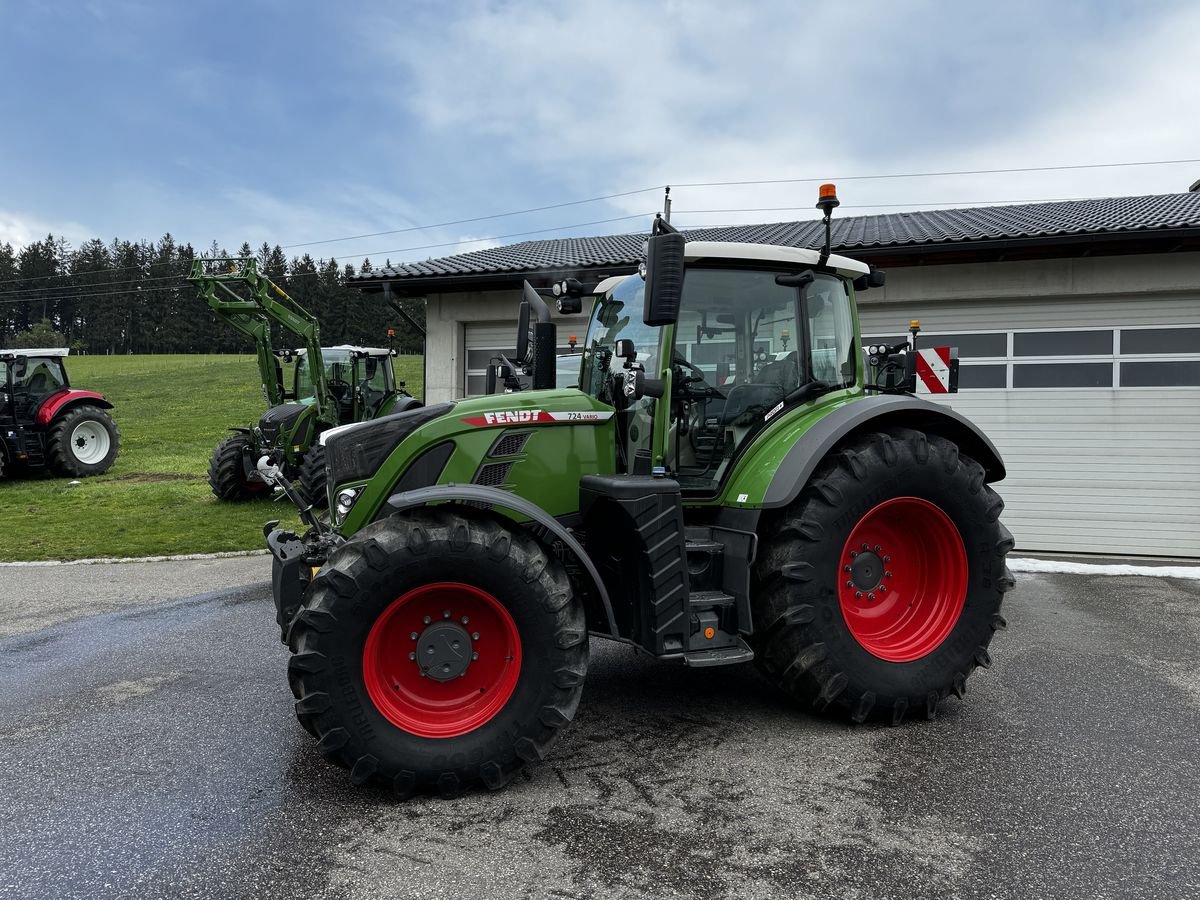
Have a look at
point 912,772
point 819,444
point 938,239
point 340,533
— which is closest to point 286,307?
point 938,239

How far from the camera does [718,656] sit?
141 inches

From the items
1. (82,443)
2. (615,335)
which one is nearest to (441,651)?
(615,335)

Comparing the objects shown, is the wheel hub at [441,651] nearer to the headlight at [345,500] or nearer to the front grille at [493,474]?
the front grille at [493,474]

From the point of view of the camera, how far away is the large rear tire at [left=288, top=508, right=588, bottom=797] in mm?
3031

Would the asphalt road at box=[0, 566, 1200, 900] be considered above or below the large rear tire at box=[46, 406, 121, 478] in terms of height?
below

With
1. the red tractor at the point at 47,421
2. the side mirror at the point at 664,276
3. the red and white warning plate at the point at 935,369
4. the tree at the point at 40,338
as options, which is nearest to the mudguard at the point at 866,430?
the side mirror at the point at 664,276

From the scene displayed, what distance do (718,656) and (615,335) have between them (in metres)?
1.65

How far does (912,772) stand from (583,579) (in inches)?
62.2

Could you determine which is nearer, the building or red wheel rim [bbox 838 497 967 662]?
red wheel rim [bbox 838 497 967 662]

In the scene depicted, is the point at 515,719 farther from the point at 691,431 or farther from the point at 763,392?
the point at 763,392

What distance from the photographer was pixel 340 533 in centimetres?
372

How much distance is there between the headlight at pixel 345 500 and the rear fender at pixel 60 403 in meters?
14.2

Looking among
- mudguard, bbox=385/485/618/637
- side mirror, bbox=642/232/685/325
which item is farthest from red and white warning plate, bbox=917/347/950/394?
mudguard, bbox=385/485/618/637

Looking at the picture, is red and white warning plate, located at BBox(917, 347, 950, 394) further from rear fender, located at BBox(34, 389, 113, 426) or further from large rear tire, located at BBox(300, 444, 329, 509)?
rear fender, located at BBox(34, 389, 113, 426)
